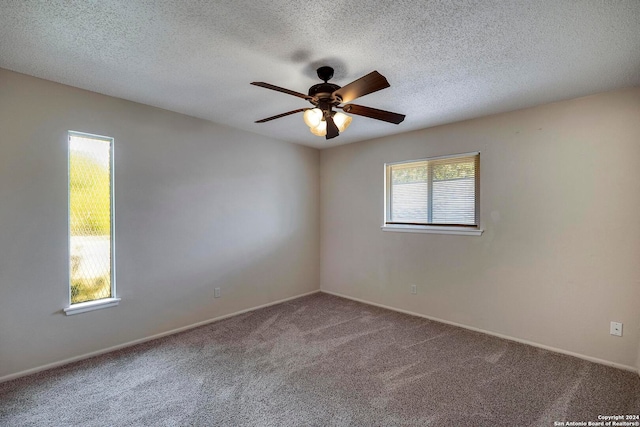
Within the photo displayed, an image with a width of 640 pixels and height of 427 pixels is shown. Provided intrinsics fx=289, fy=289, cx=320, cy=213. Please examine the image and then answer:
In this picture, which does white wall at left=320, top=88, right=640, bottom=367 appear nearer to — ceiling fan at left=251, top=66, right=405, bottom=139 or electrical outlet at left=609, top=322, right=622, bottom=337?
electrical outlet at left=609, top=322, right=622, bottom=337

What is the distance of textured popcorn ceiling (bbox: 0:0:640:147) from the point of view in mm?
1550

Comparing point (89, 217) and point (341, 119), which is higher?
point (341, 119)

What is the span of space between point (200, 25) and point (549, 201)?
10.9 ft

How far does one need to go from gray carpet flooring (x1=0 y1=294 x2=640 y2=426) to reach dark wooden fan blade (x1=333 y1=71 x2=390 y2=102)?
82.7 inches

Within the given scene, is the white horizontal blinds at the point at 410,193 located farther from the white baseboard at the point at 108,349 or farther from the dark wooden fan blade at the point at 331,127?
the white baseboard at the point at 108,349

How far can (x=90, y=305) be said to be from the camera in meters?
2.62

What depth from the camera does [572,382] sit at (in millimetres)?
2262

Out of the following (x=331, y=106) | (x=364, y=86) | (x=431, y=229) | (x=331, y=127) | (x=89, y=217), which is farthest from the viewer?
(x=431, y=229)

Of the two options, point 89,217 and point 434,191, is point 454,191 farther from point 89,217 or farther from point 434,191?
point 89,217

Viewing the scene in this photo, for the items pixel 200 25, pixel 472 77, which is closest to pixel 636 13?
pixel 472 77

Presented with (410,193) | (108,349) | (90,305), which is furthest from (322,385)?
(410,193)

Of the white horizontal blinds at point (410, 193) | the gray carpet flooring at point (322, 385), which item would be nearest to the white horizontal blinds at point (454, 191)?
the white horizontal blinds at point (410, 193)

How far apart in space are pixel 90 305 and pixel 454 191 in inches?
157

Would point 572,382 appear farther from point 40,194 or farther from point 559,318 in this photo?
point 40,194
